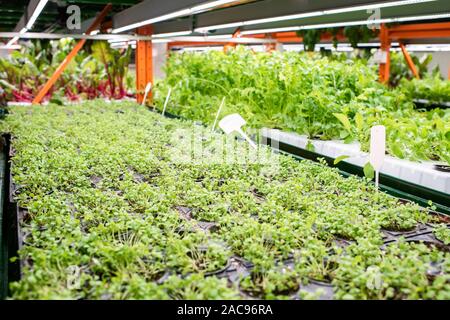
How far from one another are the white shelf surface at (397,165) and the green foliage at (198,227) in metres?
0.51

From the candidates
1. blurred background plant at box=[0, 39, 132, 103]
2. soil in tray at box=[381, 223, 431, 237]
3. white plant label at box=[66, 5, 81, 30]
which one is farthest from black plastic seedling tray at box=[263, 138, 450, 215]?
blurred background plant at box=[0, 39, 132, 103]

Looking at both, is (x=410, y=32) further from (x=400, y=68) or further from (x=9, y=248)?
(x=9, y=248)

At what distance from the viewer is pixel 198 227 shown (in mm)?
2453

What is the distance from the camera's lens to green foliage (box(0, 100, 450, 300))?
69.1 inches

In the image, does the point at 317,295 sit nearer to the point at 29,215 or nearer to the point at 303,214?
the point at 303,214

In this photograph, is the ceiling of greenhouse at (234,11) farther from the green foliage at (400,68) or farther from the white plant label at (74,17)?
the green foliage at (400,68)

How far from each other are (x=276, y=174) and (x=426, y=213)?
43.1 inches

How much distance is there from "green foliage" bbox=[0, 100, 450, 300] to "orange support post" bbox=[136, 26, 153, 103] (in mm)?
4212

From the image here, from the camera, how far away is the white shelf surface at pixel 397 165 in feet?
10.5

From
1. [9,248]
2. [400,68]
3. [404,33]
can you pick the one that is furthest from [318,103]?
[400,68]

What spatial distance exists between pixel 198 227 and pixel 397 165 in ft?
5.85

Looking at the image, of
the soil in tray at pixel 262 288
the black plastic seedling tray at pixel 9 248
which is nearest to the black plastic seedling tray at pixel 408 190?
the soil in tray at pixel 262 288

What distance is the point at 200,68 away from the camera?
6930mm
